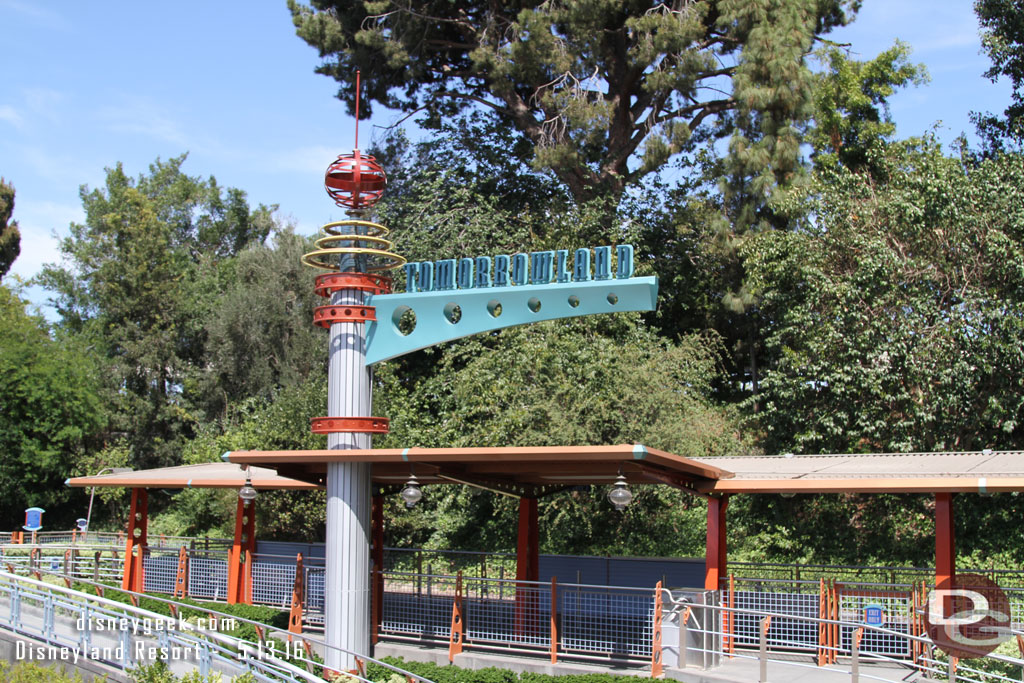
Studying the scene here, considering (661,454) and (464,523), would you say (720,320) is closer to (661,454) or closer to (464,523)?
(464,523)

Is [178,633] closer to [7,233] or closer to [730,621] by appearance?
[730,621]

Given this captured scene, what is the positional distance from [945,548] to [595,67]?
2269 centimetres

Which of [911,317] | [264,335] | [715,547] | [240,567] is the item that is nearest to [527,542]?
[715,547]

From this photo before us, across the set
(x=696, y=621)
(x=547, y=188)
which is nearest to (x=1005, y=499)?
(x=696, y=621)

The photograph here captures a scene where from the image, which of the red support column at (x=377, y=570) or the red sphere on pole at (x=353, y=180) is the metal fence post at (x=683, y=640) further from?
the red sphere on pole at (x=353, y=180)

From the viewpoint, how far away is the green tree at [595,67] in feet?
101

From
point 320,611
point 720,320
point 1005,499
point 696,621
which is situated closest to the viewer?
point 696,621

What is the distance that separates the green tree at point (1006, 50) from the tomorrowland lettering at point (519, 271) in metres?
16.5

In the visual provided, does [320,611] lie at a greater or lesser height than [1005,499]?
lesser

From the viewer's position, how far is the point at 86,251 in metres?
46.3

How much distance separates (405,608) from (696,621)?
522 centimetres

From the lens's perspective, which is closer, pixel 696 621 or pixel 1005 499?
pixel 696 621

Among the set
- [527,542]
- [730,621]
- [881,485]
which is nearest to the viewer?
[881,485]

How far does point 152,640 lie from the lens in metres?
13.7
